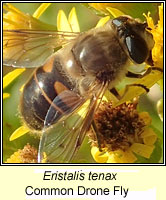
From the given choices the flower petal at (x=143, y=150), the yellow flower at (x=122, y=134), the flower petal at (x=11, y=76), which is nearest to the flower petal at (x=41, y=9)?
the flower petal at (x=11, y=76)

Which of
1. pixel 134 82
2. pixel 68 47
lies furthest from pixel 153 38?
pixel 68 47

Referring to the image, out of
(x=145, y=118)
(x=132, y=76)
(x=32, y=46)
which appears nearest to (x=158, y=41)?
(x=132, y=76)

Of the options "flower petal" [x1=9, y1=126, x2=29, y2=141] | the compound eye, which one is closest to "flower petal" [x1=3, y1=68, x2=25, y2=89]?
"flower petal" [x1=9, y1=126, x2=29, y2=141]

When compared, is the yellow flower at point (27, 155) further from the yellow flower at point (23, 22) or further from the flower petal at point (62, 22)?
the flower petal at point (62, 22)

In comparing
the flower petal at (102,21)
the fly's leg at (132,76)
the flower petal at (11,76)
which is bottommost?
the fly's leg at (132,76)

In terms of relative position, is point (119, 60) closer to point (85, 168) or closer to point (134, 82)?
point (134, 82)

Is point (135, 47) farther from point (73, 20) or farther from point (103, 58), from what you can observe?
point (73, 20)
